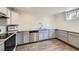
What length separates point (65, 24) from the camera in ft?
12.9

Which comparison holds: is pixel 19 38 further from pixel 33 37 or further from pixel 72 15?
pixel 72 15

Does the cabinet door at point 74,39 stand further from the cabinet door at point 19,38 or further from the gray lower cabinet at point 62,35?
the cabinet door at point 19,38

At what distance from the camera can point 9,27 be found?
112 inches

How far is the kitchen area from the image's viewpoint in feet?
8.71

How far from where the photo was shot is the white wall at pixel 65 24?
3345 mm

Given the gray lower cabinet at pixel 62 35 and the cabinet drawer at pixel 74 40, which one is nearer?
the cabinet drawer at pixel 74 40

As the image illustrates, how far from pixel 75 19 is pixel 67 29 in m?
0.67

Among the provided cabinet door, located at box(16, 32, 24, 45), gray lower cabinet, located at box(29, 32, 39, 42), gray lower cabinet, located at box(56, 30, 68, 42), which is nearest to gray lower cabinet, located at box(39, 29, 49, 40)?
gray lower cabinet, located at box(29, 32, 39, 42)

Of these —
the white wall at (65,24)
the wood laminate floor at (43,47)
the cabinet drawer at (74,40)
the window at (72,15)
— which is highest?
the window at (72,15)

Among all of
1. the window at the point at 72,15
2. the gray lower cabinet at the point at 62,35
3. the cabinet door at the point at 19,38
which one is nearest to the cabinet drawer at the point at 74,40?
the gray lower cabinet at the point at 62,35

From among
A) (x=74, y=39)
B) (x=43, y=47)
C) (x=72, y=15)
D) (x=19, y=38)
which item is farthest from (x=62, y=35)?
(x=19, y=38)

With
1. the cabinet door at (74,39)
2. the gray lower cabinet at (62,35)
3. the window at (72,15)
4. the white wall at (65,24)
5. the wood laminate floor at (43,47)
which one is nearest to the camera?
the wood laminate floor at (43,47)

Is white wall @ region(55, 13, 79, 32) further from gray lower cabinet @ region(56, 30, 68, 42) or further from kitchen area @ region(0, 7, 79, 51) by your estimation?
gray lower cabinet @ region(56, 30, 68, 42)
